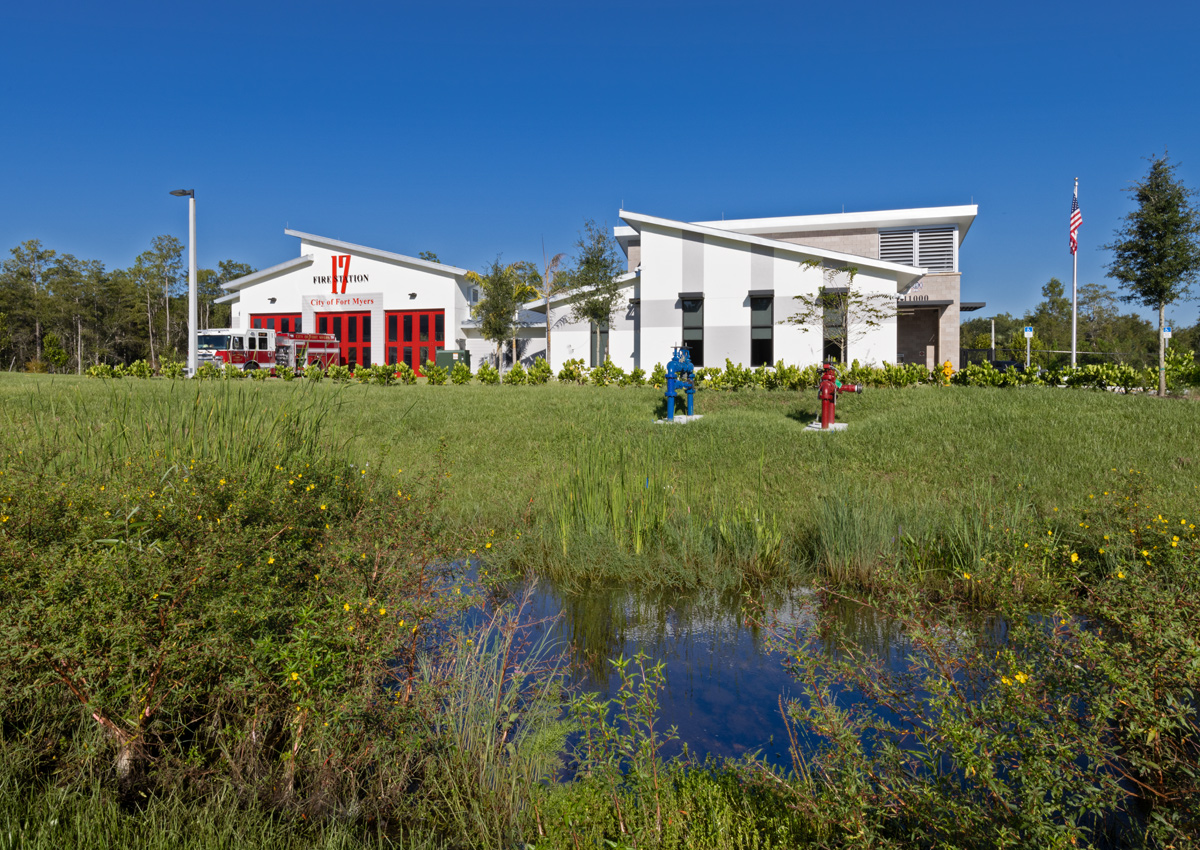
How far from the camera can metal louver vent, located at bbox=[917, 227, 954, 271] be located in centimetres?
2864

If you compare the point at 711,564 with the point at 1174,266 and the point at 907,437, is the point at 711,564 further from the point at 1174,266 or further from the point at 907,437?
the point at 1174,266

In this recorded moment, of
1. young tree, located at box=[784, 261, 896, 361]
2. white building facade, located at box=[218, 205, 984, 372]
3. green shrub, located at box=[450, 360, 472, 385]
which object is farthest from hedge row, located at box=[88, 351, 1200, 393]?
white building facade, located at box=[218, 205, 984, 372]

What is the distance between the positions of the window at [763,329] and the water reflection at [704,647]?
18.5m

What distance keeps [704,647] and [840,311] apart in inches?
726

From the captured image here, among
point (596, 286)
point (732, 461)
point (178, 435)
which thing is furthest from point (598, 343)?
point (178, 435)

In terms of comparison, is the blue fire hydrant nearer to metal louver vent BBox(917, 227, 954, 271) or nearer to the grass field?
the grass field

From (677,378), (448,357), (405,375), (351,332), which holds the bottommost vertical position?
(677,378)

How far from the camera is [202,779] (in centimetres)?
296

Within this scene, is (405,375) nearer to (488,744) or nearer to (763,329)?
(763,329)

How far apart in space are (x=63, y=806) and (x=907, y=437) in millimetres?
11113

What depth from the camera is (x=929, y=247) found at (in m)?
28.8

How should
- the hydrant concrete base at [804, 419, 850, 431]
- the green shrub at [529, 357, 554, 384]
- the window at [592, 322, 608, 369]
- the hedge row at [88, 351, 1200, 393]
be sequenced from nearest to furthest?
the hydrant concrete base at [804, 419, 850, 431]
the hedge row at [88, 351, 1200, 393]
the green shrub at [529, 357, 554, 384]
the window at [592, 322, 608, 369]

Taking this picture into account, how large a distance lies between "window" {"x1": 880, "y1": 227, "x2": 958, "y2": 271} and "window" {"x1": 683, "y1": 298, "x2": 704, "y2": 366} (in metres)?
9.72

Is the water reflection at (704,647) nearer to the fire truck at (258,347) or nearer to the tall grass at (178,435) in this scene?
the tall grass at (178,435)
